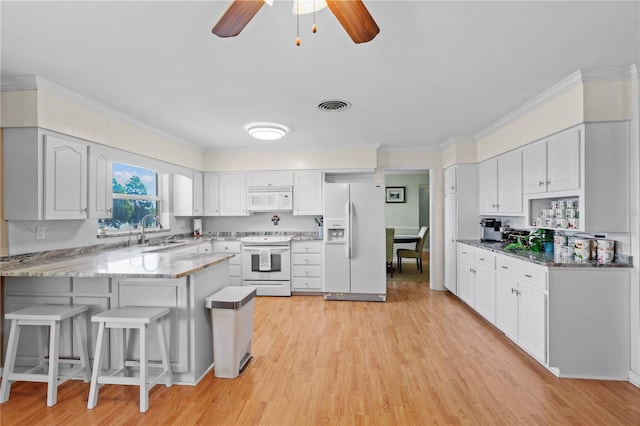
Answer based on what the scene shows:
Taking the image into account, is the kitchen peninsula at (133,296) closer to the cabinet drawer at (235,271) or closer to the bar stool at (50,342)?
the bar stool at (50,342)

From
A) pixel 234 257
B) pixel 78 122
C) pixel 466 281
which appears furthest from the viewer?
pixel 234 257

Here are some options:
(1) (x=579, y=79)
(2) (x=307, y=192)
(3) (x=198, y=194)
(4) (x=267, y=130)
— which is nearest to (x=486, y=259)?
(1) (x=579, y=79)

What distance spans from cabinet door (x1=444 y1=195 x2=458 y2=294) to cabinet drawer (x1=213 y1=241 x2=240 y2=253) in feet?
11.2

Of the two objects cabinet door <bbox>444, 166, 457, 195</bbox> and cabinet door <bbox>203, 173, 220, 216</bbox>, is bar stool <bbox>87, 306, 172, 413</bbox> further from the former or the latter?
cabinet door <bbox>444, 166, 457, 195</bbox>

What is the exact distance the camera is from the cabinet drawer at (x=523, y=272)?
2.62m

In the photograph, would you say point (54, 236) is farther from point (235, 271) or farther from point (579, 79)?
point (579, 79)

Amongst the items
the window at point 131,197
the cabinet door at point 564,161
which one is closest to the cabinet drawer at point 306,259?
the window at point 131,197

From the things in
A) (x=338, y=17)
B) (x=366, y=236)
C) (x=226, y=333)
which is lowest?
(x=226, y=333)

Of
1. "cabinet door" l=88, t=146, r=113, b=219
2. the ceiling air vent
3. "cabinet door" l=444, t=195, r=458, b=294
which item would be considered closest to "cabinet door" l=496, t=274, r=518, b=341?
"cabinet door" l=444, t=195, r=458, b=294

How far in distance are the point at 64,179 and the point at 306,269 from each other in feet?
10.8

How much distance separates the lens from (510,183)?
374 cm

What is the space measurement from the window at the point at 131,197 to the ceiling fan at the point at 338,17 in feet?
11.1

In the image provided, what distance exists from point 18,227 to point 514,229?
529 centimetres

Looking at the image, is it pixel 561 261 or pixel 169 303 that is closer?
pixel 169 303
